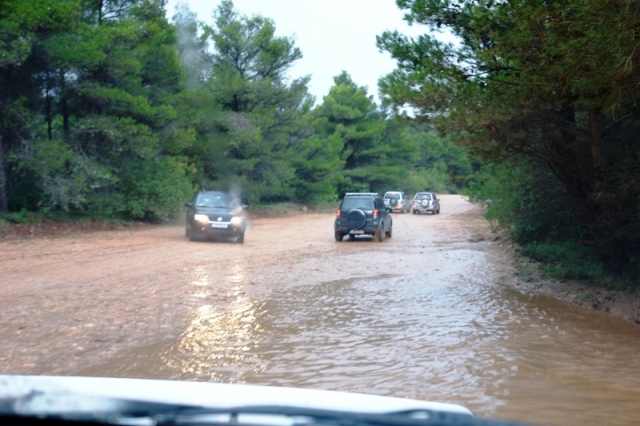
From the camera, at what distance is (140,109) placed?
95.7 ft

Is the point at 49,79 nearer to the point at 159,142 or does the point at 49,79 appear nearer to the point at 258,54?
the point at 159,142

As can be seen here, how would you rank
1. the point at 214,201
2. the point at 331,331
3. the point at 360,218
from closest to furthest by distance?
1. the point at 331,331
2. the point at 214,201
3. the point at 360,218

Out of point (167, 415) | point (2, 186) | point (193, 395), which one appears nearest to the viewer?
point (167, 415)

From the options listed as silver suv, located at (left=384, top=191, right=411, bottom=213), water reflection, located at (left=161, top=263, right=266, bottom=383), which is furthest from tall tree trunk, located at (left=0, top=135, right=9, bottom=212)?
silver suv, located at (left=384, top=191, right=411, bottom=213)

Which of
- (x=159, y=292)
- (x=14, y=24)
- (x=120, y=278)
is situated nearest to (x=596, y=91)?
(x=159, y=292)

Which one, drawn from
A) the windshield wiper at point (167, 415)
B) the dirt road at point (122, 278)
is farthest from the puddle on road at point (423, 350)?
the windshield wiper at point (167, 415)

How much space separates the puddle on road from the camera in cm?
676

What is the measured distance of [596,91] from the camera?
8633mm

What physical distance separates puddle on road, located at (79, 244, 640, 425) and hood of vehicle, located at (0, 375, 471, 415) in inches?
148

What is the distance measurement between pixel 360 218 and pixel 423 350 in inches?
629

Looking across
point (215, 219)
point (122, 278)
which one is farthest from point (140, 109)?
point (122, 278)

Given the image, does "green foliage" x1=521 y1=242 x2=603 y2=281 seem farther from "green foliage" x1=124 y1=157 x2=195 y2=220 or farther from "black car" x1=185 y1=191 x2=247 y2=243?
"green foliage" x1=124 y1=157 x2=195 y2=220

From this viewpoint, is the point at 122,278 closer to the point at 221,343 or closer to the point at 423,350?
the point at 221,343

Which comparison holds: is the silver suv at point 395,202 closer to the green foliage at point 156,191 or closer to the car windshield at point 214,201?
the green foliage at point 156,191
